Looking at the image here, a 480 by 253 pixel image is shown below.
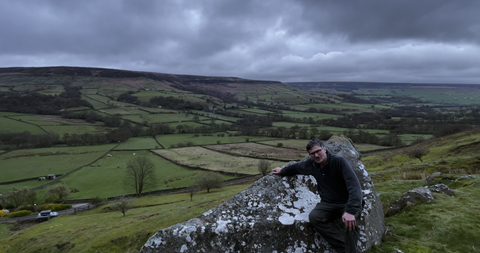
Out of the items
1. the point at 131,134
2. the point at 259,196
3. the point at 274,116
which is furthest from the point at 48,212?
the point at 274,116

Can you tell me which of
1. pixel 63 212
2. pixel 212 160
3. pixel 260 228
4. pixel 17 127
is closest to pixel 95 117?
pixel 17 127

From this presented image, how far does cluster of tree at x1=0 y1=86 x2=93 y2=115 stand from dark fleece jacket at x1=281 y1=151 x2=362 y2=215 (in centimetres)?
14915

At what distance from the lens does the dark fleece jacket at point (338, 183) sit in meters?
4.84

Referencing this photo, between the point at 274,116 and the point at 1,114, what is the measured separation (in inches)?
5139

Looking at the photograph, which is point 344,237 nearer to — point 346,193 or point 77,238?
point 346,193

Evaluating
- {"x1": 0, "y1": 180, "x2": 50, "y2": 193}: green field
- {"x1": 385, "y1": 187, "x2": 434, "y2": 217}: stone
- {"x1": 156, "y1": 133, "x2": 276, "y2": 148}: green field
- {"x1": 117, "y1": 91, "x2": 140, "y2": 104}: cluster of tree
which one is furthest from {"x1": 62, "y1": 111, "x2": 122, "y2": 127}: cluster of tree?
{"x1": 385, "y1": 187, "x2": 434, "y2": 217}: stone

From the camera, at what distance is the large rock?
5.31 meters

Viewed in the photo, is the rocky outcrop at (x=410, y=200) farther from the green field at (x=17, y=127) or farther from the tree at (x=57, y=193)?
the green field at (x=17, y=127)

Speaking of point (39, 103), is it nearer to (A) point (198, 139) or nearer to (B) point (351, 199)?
(A) point (198, 139)

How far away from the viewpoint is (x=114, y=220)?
30812mm

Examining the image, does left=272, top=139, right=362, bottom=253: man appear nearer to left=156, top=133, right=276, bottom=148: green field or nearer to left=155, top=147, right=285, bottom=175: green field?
left=155, top=147, right=285, bottom=175: green field

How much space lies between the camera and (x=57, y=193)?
1756 inches

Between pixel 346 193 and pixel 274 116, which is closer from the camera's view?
pixel 346 193

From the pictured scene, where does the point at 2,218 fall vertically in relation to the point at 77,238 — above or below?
below
